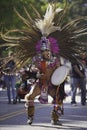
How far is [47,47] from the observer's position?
12.1m

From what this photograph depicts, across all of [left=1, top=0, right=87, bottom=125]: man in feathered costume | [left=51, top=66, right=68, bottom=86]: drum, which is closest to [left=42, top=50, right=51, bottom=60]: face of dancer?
[left=1, top=0, right=87, bottom=125]: man in feathered costume

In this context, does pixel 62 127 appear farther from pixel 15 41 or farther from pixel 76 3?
pixel 76 3

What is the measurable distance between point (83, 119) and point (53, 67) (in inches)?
86.0

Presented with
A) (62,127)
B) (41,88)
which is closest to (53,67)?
(41,88)

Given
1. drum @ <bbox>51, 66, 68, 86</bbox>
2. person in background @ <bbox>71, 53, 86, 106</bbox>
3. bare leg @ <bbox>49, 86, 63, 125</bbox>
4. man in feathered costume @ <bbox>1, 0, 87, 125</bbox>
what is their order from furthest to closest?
person in background @ <bbox>71, 53, 86, 106</bbox> < bare leg @ <bbox>49, 86, 63, 125</bbox> < man in feathered costume @ <bbox>1, 0, 87, 125</bbox> < drum @ <bbox>51, 66, 68, 86</bbox>

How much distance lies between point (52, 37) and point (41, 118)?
2540 millimetres

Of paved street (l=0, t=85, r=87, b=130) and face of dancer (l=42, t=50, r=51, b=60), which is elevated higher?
face of dancer (l=42, t=50, r=51, b=60)

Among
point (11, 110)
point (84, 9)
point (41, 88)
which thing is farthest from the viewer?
point (84, 9)

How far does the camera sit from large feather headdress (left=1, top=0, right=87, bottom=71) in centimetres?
1227

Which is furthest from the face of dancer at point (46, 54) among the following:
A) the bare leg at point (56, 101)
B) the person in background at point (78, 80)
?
the person in background at point (78, 80)

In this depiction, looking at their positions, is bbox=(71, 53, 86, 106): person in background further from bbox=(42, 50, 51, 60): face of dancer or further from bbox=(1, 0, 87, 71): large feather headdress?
bbox=(42, 50, 51, 60): face of dancer

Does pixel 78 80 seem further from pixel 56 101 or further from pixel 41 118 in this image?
pixel 56 101

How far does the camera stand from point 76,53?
12.4 m

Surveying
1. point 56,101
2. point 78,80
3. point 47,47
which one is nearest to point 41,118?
point 56,101
